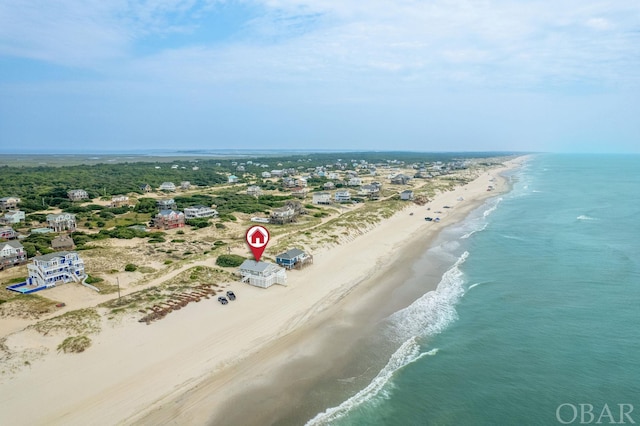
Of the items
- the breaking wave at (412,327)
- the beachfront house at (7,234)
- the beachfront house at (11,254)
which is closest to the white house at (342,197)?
the breaking wave at (412,327)

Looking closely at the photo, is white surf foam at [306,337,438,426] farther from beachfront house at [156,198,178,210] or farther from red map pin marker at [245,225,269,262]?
beachfront house at [156,198,178,210]

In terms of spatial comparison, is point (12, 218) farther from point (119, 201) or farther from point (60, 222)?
point (119, 201)

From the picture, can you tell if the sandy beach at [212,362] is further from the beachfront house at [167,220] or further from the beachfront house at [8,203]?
the beachfront house at [8,203]

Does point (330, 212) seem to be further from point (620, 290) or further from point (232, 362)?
point (232, 362)

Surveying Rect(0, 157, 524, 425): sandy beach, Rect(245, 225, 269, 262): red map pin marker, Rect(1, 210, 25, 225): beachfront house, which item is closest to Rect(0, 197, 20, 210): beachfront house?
Rect(1, 210, 25, 225): beachfront house

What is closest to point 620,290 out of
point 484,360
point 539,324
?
point 539,324

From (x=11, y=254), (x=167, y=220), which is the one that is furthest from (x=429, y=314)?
(x=167, y=220)
